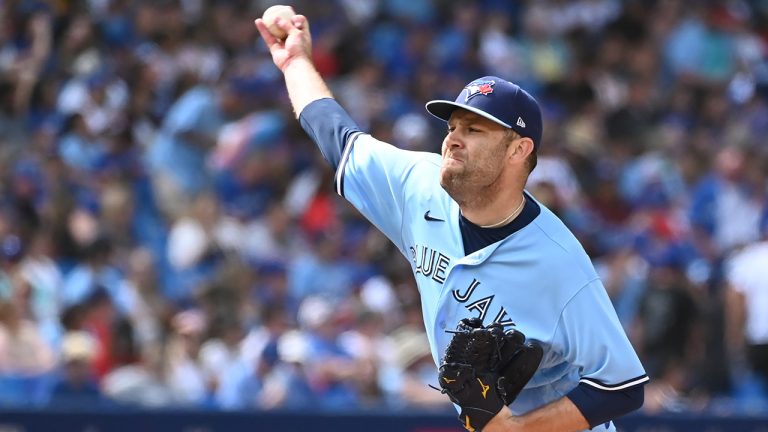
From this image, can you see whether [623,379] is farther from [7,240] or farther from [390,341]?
[7,240]

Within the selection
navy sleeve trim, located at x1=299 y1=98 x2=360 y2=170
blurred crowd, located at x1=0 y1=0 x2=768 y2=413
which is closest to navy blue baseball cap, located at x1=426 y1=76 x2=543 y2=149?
navy sleeve trim, located at x1=299 y1=98 x2=360 y2=170

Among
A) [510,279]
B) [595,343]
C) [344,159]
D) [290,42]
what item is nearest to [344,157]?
[344,159]

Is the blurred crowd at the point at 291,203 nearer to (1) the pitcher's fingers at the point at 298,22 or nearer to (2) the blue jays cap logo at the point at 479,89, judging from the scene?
(1) the pitcher's fingers at the point at 298,22

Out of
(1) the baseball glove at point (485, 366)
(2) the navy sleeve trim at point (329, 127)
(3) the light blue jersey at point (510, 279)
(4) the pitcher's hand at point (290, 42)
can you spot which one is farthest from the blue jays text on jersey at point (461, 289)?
(4) the pitcher's hand at point (290, 42)

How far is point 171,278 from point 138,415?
2120 millimetres

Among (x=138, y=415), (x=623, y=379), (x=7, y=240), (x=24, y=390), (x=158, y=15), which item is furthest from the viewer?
(x=158, y=15)

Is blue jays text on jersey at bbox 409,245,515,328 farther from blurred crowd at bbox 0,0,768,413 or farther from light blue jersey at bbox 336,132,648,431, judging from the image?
blurred crowd at bbox 0,0,768,413

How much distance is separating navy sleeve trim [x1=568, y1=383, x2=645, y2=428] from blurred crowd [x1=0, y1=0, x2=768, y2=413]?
435cm

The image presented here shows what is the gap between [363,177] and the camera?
14.3ft

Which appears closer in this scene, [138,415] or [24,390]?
[138,415]

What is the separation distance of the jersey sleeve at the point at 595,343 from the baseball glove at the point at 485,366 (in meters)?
0.12

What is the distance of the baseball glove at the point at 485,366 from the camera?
386 centimetres

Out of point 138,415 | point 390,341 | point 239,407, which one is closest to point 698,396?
point 390,341

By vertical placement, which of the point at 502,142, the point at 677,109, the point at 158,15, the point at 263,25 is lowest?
the point at 502,142
